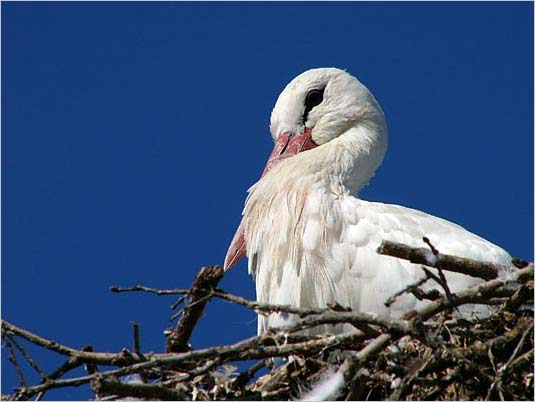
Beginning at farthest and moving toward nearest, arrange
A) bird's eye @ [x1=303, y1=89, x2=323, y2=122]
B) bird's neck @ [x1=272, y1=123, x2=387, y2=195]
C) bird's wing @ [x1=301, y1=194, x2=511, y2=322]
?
bird's eye @ [x1=303, y1=89, x2=323, y2=122] → bird's neck @ [x1=272, y1=123, x2=387, y2=195] → bird's wing @ [x1=301, y1=194, x2=511, y2=322]

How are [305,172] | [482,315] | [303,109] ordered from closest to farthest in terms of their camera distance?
1. [482,315]
2. [305,172]
3. [303,109]

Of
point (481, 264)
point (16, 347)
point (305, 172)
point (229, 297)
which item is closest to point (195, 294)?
point (229, 297)

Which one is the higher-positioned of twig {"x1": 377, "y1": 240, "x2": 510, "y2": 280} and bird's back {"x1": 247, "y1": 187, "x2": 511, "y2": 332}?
bird's back {"x1": 247, "y1": 187, "x2": 511, "y2": 332}

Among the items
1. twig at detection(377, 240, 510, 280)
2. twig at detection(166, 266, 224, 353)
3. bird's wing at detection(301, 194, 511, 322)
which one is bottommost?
twig at detection(377, 240, 510, 280)

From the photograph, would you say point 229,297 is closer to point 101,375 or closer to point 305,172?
point 101,375

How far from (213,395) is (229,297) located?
0.32 metres

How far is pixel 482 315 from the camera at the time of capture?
4504 mm

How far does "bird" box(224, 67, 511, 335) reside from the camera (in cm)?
484

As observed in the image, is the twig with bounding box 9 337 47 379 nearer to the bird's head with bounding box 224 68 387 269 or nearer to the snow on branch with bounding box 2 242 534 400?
the snow on branch with bounding box 2 242 534 400

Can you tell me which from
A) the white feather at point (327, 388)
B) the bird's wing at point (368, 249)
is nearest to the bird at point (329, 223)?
the bird's wing at point (368, 249)

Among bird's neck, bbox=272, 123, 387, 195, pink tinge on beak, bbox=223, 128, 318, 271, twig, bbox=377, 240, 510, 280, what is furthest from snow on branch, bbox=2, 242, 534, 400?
pink tinge on beak, bbox=223, 128, 318, 271

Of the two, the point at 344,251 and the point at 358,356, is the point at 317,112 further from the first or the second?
the point at 358,356

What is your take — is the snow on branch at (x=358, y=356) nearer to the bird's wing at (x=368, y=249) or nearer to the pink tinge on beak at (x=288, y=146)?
the bird's wing at (x=368, y=249)

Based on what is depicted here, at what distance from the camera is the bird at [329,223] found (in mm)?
4844
